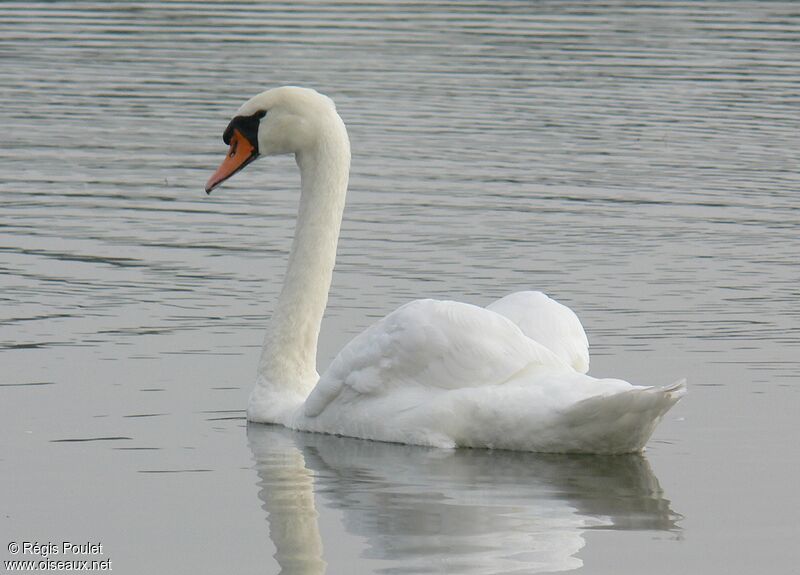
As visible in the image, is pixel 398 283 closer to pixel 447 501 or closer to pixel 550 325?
pixel 550 325

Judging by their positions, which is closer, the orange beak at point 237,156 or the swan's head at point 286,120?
the swan's head at point 286,120

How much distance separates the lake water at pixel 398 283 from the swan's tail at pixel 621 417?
16 centimetres

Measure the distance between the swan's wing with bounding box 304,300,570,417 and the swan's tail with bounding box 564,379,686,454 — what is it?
0.40 metres

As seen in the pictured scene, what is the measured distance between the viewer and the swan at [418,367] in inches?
341

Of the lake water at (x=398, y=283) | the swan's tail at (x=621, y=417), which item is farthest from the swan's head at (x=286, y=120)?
the swan's tail at (x=621, y=417)

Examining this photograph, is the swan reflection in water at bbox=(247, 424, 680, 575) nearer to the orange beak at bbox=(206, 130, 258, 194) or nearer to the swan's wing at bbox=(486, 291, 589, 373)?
the swan's wing at bbox=(486, 291, 589, 373)

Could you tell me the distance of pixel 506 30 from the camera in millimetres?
32656

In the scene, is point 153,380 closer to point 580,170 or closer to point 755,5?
point 580,170

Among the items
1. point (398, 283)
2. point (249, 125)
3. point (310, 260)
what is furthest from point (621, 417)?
point (398, 283)

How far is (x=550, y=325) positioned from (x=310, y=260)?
4.82 feet

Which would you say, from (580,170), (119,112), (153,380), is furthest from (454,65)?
(153,380)

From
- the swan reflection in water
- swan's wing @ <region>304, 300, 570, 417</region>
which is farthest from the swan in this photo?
the swan reflection in water

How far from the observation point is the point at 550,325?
9.58 metres

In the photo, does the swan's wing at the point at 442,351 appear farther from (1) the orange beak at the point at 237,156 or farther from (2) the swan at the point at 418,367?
(1) the orange beak at the point at 237,156
